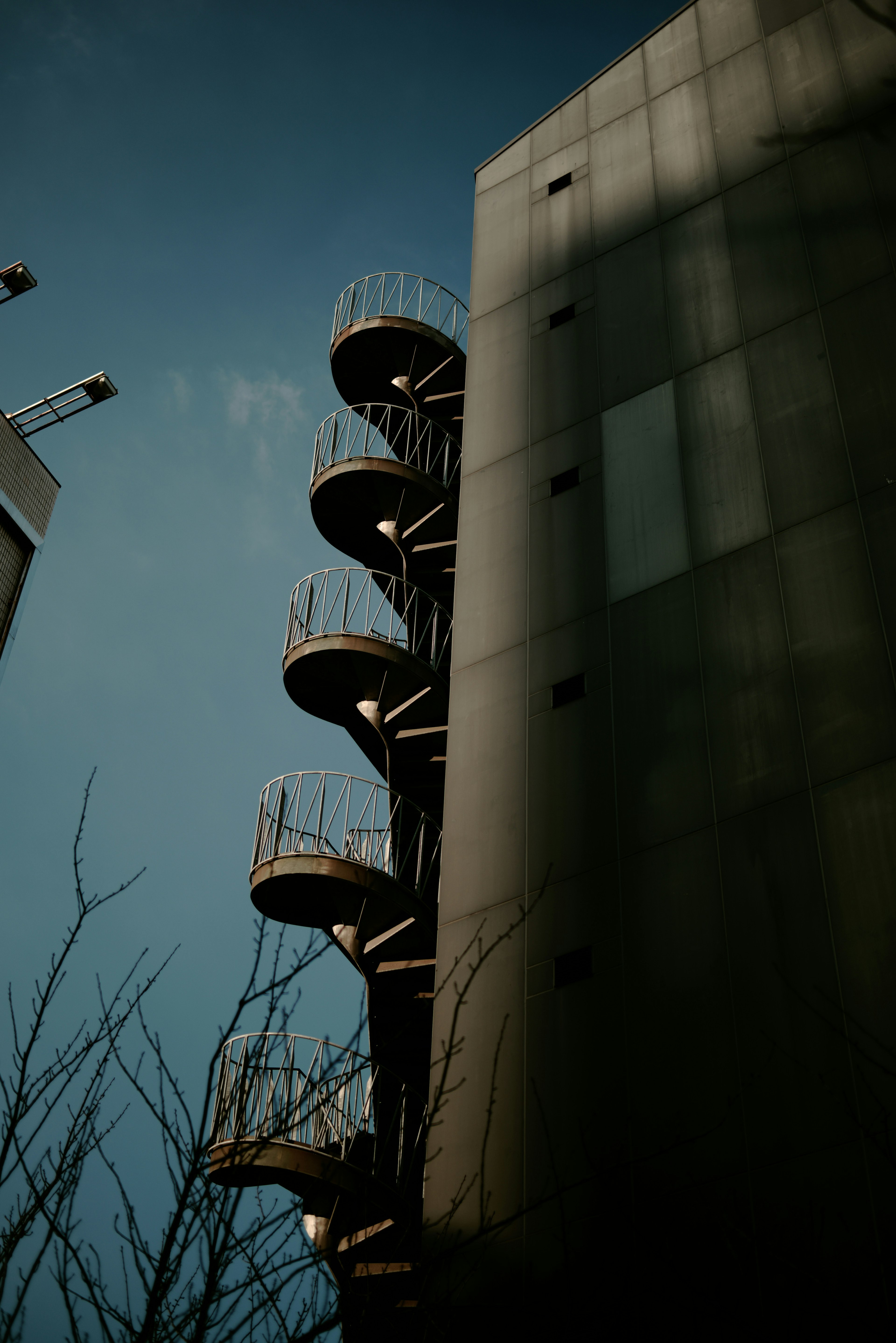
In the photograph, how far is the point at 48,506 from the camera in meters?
19.5

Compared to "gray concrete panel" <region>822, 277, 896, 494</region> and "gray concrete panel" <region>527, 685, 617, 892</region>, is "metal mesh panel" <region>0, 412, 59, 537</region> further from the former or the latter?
"gray concrete panel" <region>822, 277, 896, 494</region>

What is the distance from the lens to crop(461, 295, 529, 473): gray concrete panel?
57.0ft

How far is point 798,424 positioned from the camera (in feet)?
43.5

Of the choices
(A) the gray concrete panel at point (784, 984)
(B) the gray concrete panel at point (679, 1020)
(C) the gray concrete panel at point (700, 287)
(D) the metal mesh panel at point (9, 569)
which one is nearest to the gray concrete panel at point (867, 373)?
(C) the gray concrete panel at point (700, 287)

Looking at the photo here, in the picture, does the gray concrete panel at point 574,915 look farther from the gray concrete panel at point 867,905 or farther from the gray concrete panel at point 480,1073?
the gray concrete panel at point 867,905

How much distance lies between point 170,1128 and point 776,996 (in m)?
5.70

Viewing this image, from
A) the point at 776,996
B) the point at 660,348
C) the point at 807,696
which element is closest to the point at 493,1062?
the point at 776,996

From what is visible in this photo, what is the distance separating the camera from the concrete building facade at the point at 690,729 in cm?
929

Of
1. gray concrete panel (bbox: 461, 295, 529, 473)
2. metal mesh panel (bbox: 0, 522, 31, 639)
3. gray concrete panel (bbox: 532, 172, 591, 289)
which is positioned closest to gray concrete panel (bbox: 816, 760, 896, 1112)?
gray concrete panel (bbox: 461, 295, 529, 473)

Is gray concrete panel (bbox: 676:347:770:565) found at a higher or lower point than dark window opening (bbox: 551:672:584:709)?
higher

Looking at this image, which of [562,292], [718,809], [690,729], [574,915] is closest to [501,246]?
[562,292]

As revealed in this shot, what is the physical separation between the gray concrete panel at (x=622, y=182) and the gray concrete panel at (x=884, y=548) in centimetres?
762

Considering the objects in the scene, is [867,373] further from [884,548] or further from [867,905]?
[867,905]

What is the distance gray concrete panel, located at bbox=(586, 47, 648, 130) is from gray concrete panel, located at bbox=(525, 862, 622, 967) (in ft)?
47.3
